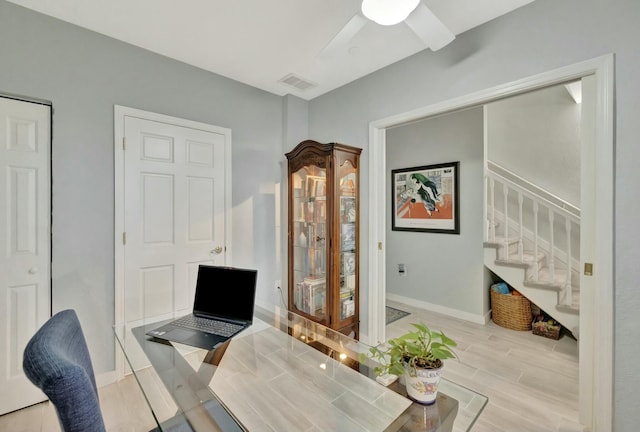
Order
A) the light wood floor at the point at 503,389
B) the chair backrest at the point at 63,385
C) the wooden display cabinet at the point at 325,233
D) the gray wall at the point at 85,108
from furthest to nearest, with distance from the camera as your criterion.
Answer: the wooden display cabinet at the point at 325,233 < the gray wall at the point at 85,108 < the light wood floor at the point at 503,389 < the chair backrest at the point at 63,385

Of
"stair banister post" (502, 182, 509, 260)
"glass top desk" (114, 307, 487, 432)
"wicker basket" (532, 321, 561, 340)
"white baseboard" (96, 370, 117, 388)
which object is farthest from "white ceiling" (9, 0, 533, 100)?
"wicker basket" (532, 321, 561, 340)

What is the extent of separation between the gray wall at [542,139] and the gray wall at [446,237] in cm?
57

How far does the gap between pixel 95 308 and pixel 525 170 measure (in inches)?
188

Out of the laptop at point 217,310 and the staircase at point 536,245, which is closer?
the laptop at point 217,310

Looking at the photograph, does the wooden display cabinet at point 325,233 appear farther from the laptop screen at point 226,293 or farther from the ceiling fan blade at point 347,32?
the laptop screen at point 226,293

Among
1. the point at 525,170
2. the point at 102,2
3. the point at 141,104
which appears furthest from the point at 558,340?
the point at 102,2

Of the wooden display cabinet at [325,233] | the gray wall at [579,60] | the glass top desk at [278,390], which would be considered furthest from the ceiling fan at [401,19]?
the glass top desk at [278,390]

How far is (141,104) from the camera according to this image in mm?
2357

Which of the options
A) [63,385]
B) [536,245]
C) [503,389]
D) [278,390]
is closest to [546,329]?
[536,245]

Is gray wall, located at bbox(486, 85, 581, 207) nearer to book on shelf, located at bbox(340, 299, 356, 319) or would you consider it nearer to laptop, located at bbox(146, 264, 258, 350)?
book on shelf, located at bbox(340, 299, 356, 319)

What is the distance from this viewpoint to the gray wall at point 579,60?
4.96 ft

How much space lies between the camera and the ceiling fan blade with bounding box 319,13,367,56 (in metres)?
1.58

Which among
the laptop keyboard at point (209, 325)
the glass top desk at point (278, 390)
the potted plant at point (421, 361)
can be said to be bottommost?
the glass top desk at point (278, 390)

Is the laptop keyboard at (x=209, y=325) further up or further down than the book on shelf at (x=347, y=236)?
further down
